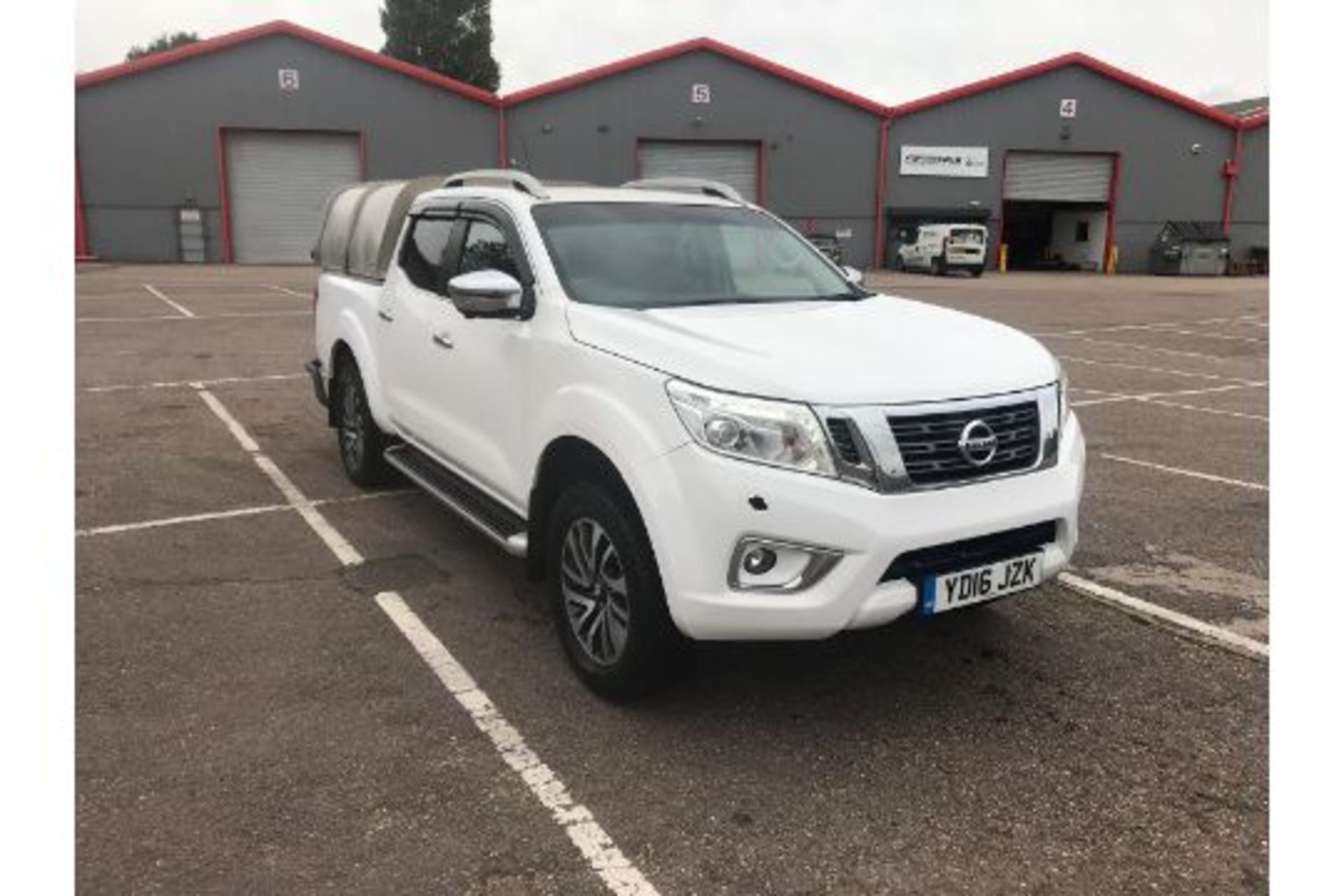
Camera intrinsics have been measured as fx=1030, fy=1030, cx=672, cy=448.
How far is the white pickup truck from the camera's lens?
318 cm

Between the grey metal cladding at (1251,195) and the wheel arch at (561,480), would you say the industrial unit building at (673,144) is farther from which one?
the wheel arch at (561,480)

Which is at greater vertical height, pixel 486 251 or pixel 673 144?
pixel 673 144

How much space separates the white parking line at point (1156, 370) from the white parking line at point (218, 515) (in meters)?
9.90

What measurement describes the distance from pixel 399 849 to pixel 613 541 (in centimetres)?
116

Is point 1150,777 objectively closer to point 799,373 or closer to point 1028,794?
point 1028,794

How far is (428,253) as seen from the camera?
17.6 feet

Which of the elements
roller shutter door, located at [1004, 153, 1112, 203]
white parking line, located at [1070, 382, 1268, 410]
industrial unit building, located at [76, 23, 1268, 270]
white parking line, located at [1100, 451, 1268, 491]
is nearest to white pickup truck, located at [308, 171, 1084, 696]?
white parking line, located at [1100, 451, 1268, 491]

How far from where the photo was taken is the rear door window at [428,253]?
5.19 metres

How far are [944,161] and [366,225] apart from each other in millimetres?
33973

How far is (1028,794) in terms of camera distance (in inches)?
125

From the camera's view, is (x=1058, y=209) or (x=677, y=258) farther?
(x=1058, y=209)

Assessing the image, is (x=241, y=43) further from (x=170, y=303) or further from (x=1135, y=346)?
(x=1135, y=346)

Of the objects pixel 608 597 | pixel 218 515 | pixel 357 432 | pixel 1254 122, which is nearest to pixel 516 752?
pixel 608 597

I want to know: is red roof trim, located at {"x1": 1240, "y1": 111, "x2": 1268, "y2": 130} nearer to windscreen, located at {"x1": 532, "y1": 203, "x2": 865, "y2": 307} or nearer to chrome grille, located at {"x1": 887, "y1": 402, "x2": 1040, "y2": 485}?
windscreen, located at {"x1": 532, "y1": 203, "x2": 865, "y2": 307}
